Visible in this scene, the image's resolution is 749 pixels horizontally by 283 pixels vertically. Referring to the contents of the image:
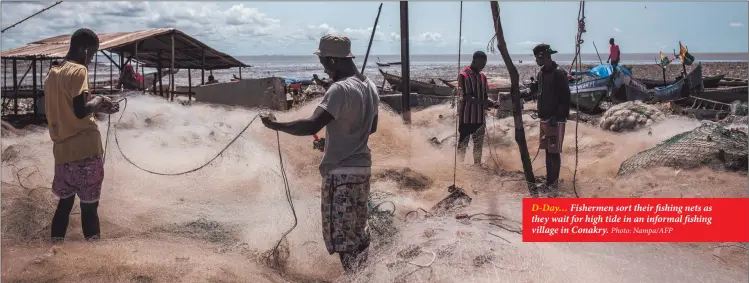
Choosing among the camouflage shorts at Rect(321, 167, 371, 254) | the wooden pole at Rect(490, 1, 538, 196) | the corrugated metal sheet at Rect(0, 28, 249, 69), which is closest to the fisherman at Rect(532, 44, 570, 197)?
the wooden pole at Rect(490, 1, 538, 196)

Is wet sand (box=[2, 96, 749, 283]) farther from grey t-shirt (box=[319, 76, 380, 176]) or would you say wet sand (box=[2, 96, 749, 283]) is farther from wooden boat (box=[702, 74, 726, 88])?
wooden boat (box=[702, 74, 726, 88])

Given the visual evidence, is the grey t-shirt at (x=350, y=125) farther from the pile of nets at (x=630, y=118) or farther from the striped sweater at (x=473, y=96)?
the pile of nets at (x=630, y=118)

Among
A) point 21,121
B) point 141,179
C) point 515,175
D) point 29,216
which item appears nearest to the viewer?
point 29,216

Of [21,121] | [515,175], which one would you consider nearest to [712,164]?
[515,175]

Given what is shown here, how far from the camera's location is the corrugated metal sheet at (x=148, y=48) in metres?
10.2

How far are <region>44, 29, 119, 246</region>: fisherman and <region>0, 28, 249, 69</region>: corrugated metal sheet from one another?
6.59 meters

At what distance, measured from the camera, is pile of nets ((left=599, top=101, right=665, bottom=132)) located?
9109 millimetres

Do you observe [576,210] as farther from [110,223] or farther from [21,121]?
[21,121]

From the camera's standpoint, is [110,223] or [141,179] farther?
[141,179]

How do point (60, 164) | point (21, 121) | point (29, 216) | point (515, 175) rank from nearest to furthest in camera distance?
1. point (60, 164)
2. point (29, 216)
3. point (515, 175)
4. point (21, 121)

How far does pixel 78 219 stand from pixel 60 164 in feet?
2.70

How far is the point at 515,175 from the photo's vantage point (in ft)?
20.0

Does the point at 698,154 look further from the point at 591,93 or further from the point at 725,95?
the point at 725,95
